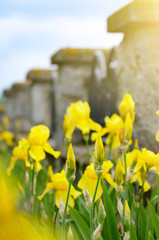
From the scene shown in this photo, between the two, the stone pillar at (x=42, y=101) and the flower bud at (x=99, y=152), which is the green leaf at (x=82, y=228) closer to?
the flower bud at (x=99, y=152)

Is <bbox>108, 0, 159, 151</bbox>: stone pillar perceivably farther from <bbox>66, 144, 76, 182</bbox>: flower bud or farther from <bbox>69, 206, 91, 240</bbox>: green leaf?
<bbox>66, 144, 76, 182</bbox>: flower bud

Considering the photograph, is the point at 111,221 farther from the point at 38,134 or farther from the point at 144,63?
the point at 144,63

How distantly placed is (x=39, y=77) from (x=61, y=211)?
519 cm

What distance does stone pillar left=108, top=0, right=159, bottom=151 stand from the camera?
1.75 m

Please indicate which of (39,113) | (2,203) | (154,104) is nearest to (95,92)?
(154,104)

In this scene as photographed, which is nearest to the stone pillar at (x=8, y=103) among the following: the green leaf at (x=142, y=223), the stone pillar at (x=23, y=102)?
the stone pillar at (x=23, y=102)

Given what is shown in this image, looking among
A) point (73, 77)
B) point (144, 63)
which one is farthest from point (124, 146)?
point (73, 77)

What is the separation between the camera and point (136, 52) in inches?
70.8

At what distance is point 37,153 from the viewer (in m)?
1.26

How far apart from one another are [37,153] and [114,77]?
2175mm

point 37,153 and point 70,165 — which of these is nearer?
point 70,165

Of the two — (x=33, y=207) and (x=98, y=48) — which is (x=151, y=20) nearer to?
(x=33, y=207)

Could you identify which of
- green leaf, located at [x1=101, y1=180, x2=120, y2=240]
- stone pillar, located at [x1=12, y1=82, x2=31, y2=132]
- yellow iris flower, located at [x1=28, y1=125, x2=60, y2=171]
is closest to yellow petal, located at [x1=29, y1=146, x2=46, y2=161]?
yellow iris flower, located at [x1=28, y1=125, x2=60, y2=171]

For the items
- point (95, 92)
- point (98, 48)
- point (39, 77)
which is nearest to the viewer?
point (95, 92)
